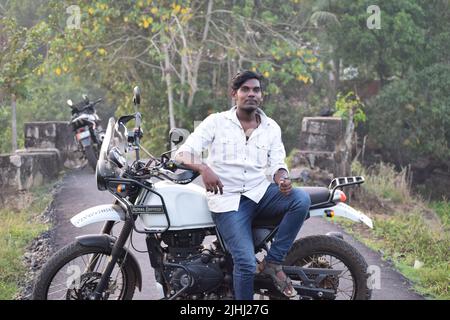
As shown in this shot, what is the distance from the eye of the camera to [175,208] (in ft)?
14.1

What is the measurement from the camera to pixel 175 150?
13.9ft

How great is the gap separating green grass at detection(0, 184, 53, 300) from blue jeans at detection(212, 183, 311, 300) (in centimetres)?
212

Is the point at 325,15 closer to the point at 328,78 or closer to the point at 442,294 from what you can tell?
the point at 328,78

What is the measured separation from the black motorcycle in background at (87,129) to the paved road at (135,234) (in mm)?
539

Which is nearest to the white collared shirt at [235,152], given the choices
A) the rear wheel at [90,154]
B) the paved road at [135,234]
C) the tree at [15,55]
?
the paved road at [135,234]

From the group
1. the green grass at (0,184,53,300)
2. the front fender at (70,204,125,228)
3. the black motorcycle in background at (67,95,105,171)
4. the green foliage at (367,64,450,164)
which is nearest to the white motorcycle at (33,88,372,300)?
the front fender at (70,204,125,228)

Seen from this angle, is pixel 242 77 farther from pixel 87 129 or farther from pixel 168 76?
pixel 168 76

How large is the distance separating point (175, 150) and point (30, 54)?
7.81 meters

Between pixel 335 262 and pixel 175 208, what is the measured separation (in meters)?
1.24

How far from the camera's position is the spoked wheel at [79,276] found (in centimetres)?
426

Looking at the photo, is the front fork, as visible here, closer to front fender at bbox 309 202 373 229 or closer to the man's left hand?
the man's left hand

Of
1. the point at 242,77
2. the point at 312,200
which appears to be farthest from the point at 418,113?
the point at 242,77

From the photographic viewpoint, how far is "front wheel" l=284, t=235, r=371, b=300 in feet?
14.8

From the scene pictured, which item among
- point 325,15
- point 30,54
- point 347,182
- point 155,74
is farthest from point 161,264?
point 325,15
